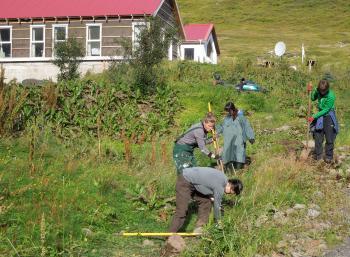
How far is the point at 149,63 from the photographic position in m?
18.8

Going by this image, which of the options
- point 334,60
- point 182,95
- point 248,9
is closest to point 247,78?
point 182,95

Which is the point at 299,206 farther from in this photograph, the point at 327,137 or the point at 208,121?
the point at 327,137

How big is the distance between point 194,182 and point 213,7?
77.6 m

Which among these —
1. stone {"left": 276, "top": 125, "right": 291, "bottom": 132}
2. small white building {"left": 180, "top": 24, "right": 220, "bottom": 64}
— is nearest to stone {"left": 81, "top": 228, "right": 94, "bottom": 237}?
stone {"left": 276, "top": 125, "right": 291, "bottom": 132}

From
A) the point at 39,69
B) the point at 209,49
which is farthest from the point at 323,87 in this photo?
the point at 209,49

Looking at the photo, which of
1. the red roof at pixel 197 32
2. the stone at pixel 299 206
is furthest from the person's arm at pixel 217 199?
the red roof at pixel 197 32

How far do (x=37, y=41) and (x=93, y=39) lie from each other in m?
3.15

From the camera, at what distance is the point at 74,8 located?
29.2m

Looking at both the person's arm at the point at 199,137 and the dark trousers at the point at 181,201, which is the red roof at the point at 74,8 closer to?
the person's arm at the point at 199,137

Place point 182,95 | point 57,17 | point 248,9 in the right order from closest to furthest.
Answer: point 182,95
point 57,17
point 248,9

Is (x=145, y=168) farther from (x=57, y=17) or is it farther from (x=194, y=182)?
(x=57, y=17)

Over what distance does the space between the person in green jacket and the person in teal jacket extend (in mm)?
1424

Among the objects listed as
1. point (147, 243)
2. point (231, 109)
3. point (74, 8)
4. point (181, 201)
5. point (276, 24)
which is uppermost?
point (276, 24)

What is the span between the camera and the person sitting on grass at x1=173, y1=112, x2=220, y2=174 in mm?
8039
